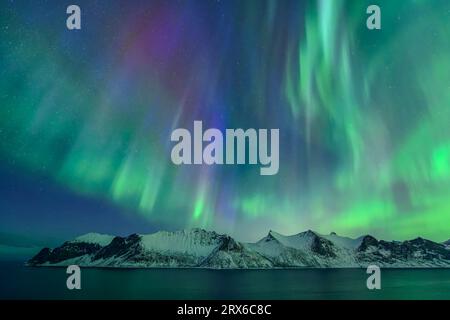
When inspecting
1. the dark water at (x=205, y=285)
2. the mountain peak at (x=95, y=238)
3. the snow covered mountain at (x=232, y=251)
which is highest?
the mountain peak at (x=95, y=238)

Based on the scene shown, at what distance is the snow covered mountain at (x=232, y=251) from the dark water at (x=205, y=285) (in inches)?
3.9

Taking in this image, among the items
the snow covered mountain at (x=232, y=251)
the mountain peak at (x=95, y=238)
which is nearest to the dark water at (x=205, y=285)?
the snow covered mountain at (x=232, y=251)

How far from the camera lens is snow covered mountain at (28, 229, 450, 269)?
5617 mm

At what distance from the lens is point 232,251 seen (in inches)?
225

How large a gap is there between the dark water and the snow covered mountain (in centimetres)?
10

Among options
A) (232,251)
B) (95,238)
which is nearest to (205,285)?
(232,251)

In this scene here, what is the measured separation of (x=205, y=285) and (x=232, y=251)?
0.40 m

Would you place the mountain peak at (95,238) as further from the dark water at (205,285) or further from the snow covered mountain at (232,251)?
the dark water at (205,285)

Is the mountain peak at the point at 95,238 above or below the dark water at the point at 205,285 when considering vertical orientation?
above

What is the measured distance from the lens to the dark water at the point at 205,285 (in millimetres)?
5543

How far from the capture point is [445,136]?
18.6ft

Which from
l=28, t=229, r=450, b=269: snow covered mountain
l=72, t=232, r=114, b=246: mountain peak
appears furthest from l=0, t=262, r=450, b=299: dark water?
l=72, t=232, r=114, b=246: mountain peak

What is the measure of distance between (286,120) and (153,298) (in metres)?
2.03

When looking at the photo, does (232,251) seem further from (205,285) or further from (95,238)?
(95,238)
